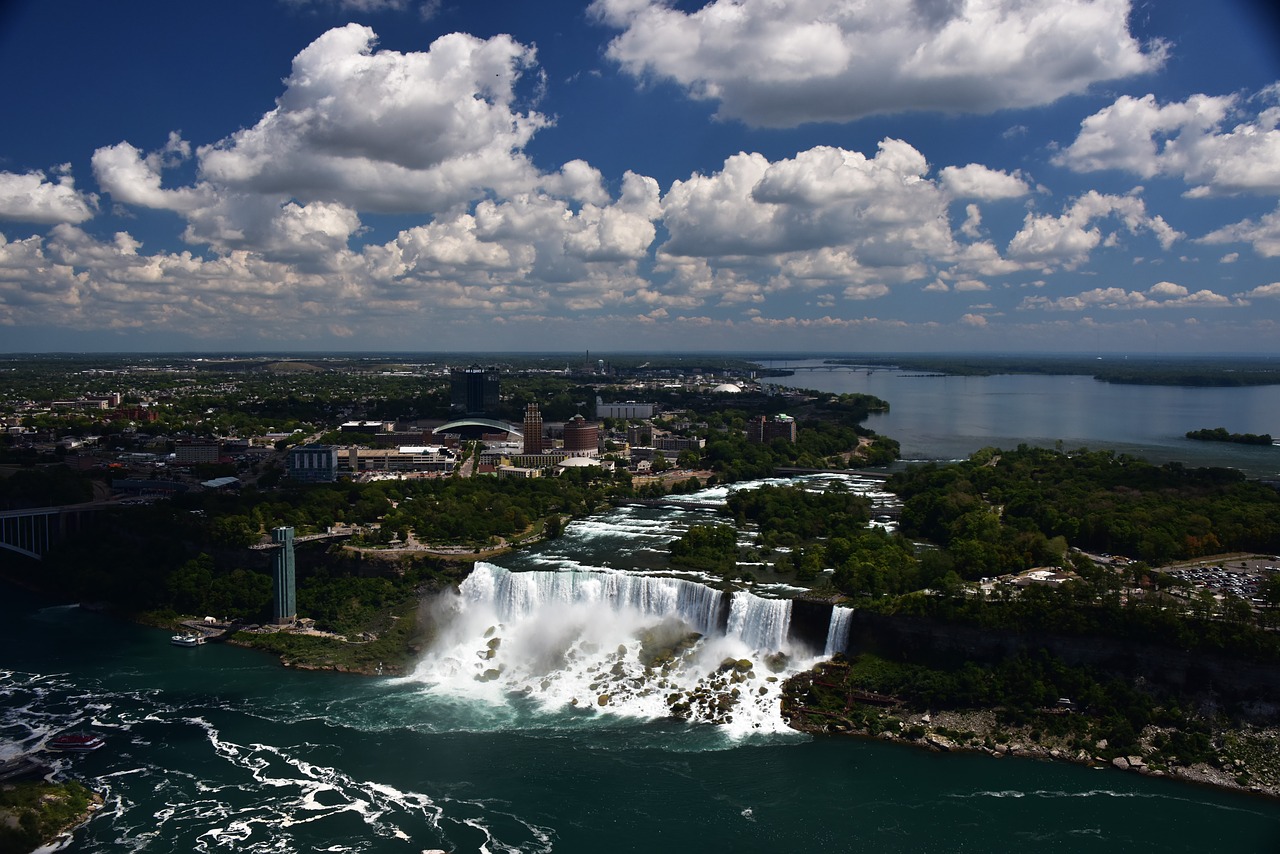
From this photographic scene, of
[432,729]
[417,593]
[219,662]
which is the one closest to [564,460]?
[417,593]

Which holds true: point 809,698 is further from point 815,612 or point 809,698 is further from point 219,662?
point 219,662

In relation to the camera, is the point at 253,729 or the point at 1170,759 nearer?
the point at 1170,759

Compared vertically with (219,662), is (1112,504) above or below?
above

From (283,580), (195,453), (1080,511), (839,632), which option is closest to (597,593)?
(839,632)

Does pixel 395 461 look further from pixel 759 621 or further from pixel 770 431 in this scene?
pixel 759 621

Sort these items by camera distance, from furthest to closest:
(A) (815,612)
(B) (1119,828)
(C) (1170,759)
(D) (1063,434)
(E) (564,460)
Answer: (D) (1063,434), (E) (564,460), (A) (815,612), (C) (1170,759), (B) (1119,828)

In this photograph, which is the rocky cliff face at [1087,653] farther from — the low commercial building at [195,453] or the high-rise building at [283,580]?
the low commercial building at [195,453]

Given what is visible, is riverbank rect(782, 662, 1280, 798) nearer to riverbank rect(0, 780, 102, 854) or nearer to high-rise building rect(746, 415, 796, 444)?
riverbank rect(0, 780, 102, 854)
